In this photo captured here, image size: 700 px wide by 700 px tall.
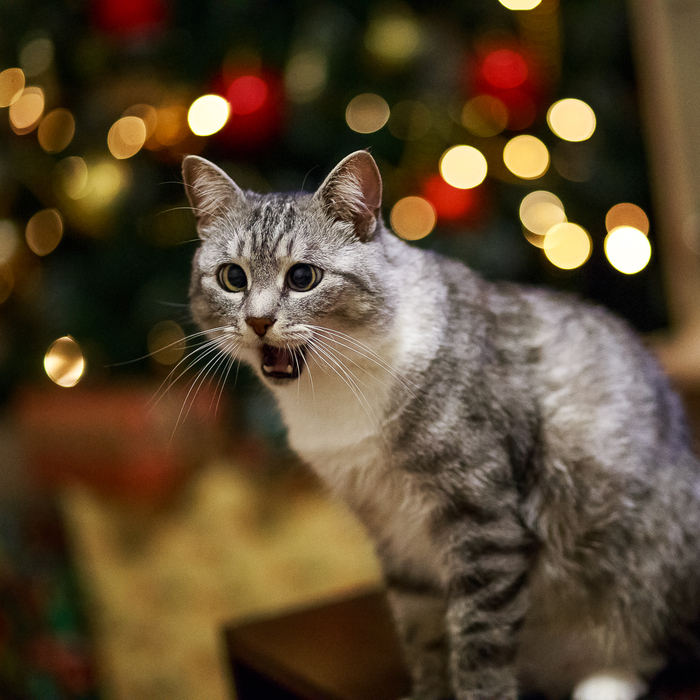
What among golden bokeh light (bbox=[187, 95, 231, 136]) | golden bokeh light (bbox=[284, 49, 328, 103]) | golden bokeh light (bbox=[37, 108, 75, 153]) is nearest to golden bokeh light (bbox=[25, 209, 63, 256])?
golden bokeh light (bbox=[37, 108, 75, 153])

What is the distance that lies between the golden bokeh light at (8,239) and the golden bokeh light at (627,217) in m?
1.56

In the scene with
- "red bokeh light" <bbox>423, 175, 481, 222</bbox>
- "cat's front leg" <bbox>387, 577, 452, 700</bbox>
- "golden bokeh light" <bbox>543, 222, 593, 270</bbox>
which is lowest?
"cat's front leg" <bbox>387, 577, 452, 700</bbox>

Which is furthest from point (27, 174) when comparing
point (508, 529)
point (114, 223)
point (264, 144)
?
point (508, 529)

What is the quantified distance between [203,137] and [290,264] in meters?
0.83

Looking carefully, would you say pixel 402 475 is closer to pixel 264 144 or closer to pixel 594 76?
pixel 264 144

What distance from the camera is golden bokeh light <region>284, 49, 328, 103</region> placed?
1602mm

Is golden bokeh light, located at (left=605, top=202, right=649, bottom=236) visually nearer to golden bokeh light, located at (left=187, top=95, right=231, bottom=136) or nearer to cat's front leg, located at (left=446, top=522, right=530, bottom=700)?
golden bokeh light, located at (left=187, top=95, right=231, bottom=136)

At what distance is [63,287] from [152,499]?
22.5 inches

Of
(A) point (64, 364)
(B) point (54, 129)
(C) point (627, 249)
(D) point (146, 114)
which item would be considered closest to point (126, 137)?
(D) point (146, 114)

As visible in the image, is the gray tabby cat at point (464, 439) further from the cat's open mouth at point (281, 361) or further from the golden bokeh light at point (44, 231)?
the golden bokeh light at point (44, 231)

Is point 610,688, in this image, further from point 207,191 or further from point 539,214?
point 539,214

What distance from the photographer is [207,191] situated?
0.82 m

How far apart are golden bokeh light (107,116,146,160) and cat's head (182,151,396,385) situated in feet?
2.78

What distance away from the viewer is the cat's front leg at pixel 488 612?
32.1 inches
